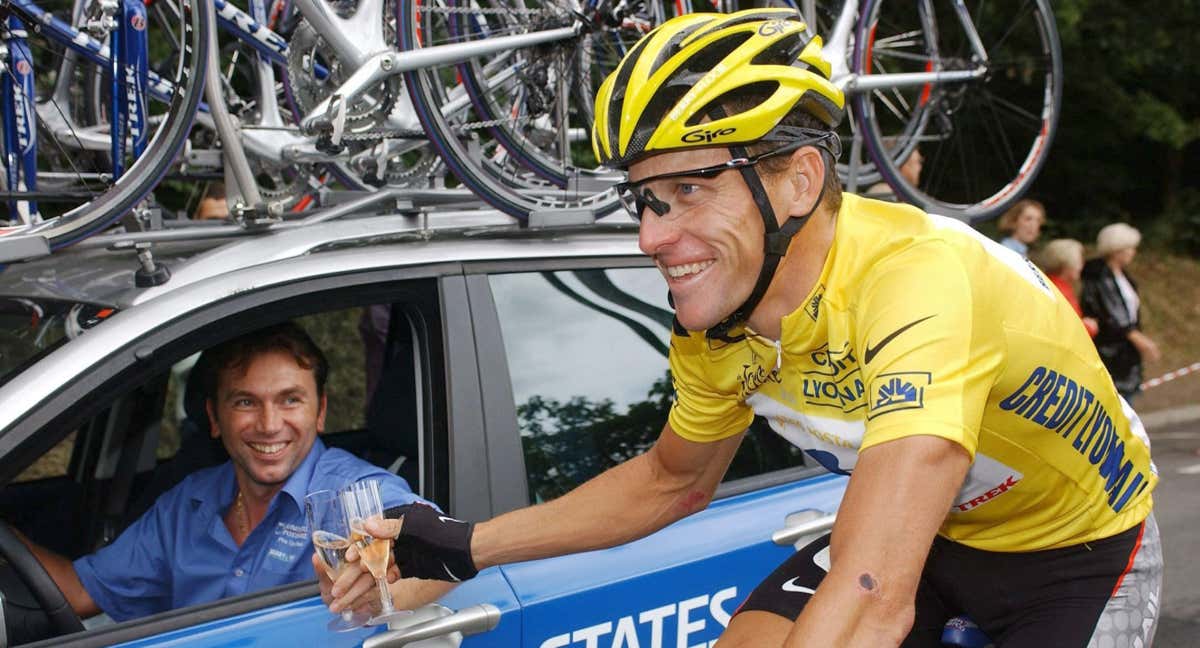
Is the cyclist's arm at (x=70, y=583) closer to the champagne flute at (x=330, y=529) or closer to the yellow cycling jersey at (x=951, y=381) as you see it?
the champagne flute at (x=330, y=529)

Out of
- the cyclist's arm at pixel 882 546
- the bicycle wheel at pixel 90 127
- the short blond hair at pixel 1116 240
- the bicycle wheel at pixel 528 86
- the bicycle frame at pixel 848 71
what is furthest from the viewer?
the short blond hair at pixel 1116 240

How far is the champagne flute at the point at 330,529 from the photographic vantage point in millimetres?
2139

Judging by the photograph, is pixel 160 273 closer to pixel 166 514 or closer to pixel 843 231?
pixel 166 514

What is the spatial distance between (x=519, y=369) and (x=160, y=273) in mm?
764

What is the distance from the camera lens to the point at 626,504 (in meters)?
2.44

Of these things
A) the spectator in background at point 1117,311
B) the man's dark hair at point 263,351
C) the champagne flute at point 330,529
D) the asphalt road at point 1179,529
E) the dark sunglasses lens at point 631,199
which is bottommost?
the asphalt road at point 1179,529

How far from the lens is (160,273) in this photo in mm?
2404

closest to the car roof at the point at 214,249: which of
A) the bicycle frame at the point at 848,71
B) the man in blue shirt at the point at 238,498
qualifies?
the man in blue shirt at the point at 238,498

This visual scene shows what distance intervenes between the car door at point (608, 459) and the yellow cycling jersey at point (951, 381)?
15.2 inches

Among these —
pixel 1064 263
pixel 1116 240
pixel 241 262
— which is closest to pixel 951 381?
pixel 241 262

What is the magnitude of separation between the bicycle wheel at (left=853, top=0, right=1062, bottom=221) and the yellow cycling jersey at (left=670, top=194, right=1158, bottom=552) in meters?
1.91

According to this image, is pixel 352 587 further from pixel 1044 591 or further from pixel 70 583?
pixel 1044 591

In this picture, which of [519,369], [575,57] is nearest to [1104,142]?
[575,57]

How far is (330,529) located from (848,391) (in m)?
0.92
